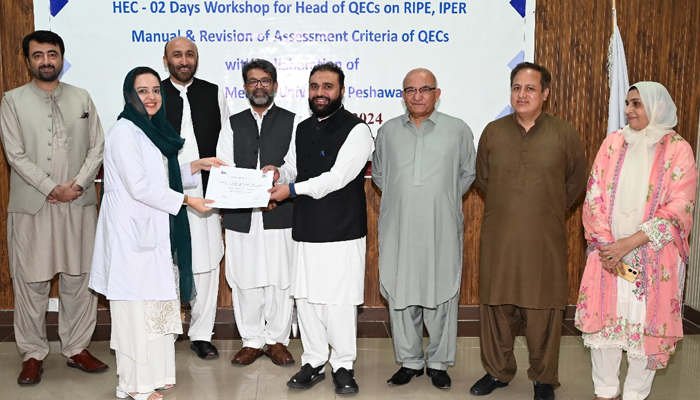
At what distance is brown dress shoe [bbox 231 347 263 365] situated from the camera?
13.6 ft

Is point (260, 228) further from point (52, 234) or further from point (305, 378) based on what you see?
point (52, 234)

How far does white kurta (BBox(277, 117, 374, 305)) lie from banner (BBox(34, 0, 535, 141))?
4.24ft

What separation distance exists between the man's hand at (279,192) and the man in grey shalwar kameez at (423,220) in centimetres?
60

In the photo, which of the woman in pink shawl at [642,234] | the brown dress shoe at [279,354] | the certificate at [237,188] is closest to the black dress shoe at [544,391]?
the woman in pink shawl at [642,234]

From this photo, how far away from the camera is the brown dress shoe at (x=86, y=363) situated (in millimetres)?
4012

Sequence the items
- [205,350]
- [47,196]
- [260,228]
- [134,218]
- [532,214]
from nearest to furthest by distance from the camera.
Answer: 1. [134,218]
2. [532,214]
3. [47,196]
4. [260,228]
5. [205,350]

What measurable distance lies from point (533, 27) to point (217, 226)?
279 cm

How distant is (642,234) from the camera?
10.6 ft

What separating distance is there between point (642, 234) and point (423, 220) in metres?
1.14

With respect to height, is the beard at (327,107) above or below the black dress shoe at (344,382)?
above

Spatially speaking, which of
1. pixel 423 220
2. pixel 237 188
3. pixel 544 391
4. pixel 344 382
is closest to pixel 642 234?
pixel 544 391

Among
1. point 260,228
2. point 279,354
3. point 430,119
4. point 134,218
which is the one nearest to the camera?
point 134,218

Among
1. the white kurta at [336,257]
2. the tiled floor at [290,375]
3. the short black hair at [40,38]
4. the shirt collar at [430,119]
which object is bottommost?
the tiled floor at [290,375]

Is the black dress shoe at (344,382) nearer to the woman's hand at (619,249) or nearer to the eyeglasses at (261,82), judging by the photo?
the woman's hand at (619,249)
